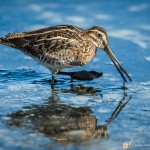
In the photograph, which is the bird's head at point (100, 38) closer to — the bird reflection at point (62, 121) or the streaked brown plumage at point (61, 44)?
the streaked brown plumage at point (61, 44)

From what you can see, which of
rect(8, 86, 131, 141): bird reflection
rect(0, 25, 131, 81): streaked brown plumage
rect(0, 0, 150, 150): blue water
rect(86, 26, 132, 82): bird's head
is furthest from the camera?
rect(86, 26, 132, 82): bird's head

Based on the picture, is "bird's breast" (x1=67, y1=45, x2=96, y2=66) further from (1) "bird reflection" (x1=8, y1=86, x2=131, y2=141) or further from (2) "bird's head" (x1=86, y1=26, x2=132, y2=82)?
(1) "bird reflection" (x1=8, y1=86, x2=131, y2=141)

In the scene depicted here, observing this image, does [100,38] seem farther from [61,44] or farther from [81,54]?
[61,44]

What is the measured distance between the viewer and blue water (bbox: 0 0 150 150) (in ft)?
24.0

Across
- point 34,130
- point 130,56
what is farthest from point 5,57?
point 34,130

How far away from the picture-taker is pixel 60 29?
10164 mm

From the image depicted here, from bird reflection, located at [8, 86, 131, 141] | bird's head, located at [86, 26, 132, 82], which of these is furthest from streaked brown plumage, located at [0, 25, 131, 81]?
bird reflection, located at [8, 86, 131, 141]

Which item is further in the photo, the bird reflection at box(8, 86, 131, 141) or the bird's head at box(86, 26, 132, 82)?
the bird's head at box(86, 26, 132, 82)

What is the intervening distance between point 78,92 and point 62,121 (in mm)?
1521

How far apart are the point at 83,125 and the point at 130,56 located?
386 cm

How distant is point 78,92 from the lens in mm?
9375

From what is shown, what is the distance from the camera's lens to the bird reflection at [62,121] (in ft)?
24.4

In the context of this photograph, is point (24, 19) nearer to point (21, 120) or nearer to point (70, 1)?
point (70, 1)

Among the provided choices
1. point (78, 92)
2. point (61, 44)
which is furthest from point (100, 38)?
point (78, 92)
